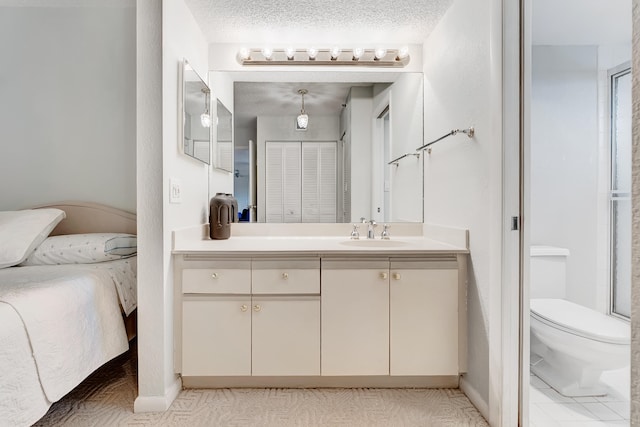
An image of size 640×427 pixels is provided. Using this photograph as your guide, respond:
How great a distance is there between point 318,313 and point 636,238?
148cm

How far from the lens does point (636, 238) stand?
20.8 inches

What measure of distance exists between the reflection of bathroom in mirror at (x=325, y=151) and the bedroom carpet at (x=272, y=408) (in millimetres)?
1124

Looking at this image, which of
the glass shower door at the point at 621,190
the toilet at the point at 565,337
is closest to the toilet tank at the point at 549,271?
the toilet at the point at 565,337

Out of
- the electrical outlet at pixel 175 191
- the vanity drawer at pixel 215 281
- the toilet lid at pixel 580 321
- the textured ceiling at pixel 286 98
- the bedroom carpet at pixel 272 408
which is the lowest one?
the bedroom carpet at pixel 272 408

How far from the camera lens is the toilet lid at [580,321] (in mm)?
1503

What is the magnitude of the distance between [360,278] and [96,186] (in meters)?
1.88

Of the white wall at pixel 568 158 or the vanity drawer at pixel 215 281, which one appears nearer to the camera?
the white wall at pixel 568 158

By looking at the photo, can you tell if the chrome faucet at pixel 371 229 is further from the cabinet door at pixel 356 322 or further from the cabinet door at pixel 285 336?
the cabinet door at pixel 285 336

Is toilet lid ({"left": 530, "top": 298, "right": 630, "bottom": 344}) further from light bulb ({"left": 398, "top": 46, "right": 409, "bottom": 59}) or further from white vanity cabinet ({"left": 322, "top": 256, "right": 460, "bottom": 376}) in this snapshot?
light bulb ({"left": 398, "top": 46, "right": 409, "bottom": 59})

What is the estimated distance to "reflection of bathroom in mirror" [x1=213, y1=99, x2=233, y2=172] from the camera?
2.45 m

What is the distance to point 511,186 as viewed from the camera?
5.10ft

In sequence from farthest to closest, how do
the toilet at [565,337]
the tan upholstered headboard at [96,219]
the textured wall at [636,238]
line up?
the tan upholstered headboard at [96,219] < the toilet at [565,337] < the textured wall at [636,238]

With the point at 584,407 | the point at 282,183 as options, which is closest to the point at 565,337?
the point at 584,407

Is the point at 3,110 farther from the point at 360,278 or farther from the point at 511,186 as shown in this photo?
the point at 511,186
